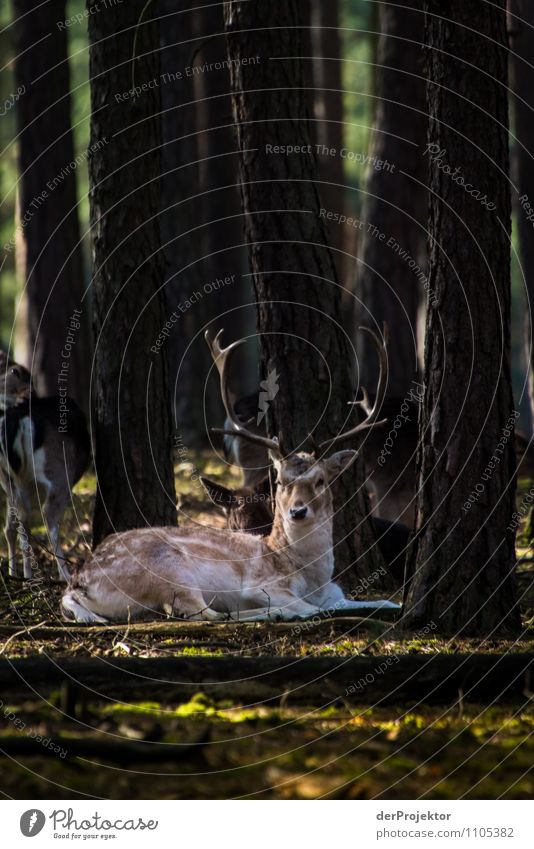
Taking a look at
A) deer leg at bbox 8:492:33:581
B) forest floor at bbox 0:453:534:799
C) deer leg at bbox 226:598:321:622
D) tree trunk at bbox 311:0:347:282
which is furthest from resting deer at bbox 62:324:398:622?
tree trunk at bbox 311:0:347:282


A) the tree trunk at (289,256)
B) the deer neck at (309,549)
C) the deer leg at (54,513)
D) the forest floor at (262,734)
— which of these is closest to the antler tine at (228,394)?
the tree trunk at (289,256)

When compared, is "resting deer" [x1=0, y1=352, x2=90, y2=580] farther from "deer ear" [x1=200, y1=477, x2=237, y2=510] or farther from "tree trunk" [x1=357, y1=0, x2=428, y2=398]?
"tree trunk" [x1=357, y1=0, x2=428, y2=398]

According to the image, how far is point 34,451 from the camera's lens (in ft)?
37.8

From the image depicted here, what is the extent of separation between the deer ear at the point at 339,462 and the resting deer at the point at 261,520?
3.63ft

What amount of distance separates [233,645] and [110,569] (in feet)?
5.41

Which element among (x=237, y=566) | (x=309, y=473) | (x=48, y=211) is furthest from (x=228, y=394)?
(x=48, y=211)

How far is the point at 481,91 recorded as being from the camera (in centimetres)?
742

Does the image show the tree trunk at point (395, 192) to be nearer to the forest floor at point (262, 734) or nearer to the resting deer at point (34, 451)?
the resting deer at point (34, 451)

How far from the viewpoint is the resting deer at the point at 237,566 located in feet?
28.0

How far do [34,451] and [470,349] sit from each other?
5.53m

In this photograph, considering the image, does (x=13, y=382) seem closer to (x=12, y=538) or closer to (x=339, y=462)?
(x=12, y=538)
